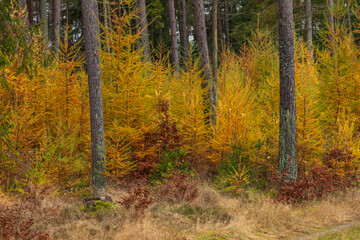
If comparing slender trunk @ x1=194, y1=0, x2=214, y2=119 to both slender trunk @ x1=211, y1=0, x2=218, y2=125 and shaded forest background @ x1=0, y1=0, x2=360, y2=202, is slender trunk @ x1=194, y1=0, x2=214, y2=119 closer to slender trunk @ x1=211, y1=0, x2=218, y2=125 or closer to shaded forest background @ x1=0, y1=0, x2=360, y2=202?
slender trunk @ x1=211, y1=0, x2=218, y2=125

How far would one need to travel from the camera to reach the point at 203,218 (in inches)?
304

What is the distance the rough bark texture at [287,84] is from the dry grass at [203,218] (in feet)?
4.75

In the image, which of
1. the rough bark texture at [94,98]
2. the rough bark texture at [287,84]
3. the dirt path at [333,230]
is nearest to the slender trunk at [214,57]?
the rough bark texture at [287,84]

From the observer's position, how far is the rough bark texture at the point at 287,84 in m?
9.20

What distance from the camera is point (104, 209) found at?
7.74 metres

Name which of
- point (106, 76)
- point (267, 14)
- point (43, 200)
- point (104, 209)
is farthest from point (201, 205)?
point (267, 14)

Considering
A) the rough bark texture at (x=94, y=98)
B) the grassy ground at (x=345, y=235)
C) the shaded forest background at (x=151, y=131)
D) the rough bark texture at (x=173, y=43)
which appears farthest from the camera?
the rough bark texture at (x=173, y=43)

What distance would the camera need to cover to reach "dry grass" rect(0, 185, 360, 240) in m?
6.50

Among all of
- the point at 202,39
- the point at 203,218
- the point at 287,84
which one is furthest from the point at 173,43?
the point at 203,218

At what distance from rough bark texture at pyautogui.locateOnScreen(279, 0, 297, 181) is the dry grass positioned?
1.45m

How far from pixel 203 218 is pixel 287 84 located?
442cm

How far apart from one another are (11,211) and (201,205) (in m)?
4.39

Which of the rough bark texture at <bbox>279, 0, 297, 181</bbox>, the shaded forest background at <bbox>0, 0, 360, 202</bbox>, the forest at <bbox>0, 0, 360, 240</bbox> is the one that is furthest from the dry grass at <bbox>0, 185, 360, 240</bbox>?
the rough bark texture at <bbox>279, 0, 297, 181</bbox>

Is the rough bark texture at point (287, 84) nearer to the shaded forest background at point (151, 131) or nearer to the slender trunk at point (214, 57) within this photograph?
the shaded forest background at point (151, 131)
